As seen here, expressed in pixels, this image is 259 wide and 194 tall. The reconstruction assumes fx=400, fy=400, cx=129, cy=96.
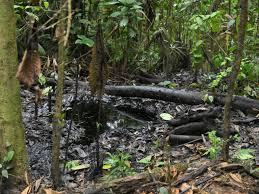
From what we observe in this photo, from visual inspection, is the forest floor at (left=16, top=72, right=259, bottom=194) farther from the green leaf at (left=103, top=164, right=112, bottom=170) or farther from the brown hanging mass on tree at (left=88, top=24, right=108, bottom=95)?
the brown hanging mass on tree at (left=88, top=24, right=108, bottom=95)

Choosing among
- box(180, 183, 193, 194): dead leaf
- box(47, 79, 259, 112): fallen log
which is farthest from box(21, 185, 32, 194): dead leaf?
box(47, 79, 259, 112): fallen log

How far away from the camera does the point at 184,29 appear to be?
7.82m

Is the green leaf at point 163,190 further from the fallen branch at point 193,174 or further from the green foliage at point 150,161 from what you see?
the green foliage at point 150,161

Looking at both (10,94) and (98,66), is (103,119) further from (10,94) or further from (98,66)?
(10,94)

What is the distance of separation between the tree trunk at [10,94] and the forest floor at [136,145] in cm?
34

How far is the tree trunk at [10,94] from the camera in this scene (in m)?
2.82

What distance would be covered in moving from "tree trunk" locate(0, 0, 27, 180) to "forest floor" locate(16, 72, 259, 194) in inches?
13.4

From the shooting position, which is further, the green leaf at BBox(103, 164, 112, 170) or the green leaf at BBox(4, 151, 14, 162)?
the green leaf at BBox(103, 164, 112, 170)

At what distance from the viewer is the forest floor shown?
293 cm

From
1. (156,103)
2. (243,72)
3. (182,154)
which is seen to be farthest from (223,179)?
→ (156,103)

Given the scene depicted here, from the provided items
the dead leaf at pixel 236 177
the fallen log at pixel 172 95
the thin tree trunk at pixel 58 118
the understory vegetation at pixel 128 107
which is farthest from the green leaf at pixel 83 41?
the fallen log at pixel 172 95

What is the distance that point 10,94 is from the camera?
293cm

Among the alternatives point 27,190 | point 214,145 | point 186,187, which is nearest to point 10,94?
point 27,190

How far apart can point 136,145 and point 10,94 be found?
183 cm
